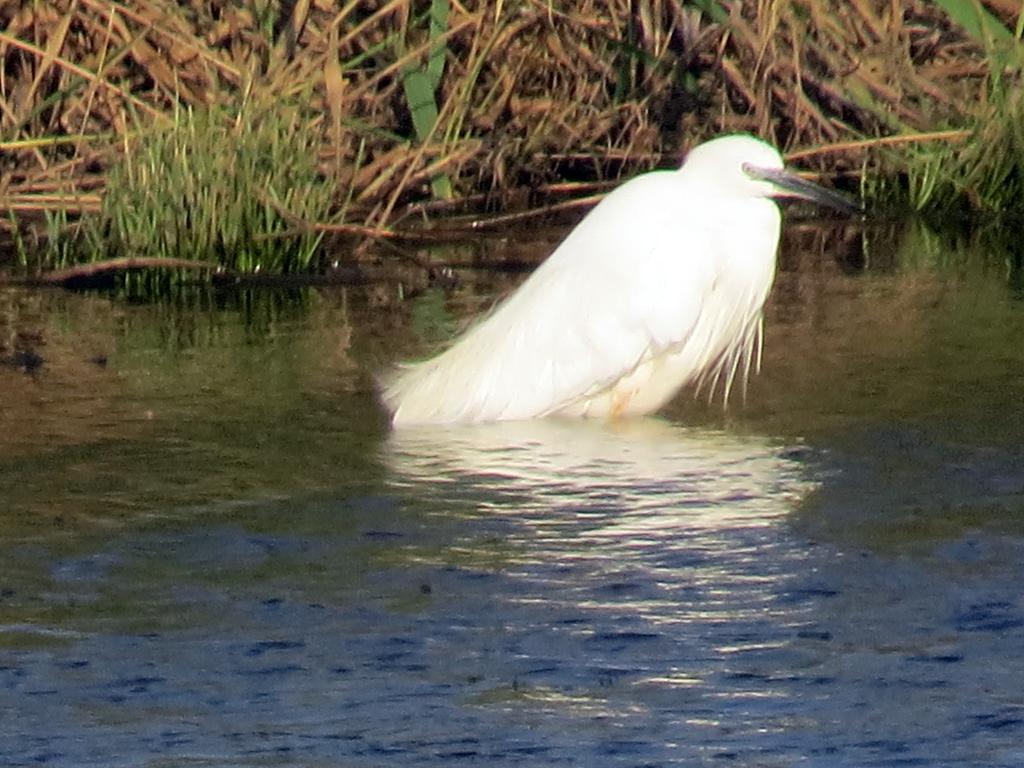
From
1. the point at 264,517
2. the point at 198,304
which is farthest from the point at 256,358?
the point at 264,517

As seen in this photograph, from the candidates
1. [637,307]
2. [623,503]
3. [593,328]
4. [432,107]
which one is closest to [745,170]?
[637,307]

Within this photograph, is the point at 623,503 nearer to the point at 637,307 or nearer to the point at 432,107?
the point at 637,307

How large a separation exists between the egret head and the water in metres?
0.54

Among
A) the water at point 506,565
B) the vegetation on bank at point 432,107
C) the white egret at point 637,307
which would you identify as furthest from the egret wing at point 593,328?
the vegetation on bank at point 432,107

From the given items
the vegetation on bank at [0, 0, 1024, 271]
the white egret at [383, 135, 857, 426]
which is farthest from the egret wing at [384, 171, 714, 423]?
the vegetation on bank at [0, 0, 1024, 271]

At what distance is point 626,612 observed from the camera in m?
3.57

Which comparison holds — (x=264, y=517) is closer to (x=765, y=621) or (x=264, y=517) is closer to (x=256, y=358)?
(x=765, y=621)

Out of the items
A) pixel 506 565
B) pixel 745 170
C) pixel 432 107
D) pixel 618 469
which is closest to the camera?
pixel 506 565

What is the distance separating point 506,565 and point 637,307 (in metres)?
1.55

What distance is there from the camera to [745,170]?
529 centimetres

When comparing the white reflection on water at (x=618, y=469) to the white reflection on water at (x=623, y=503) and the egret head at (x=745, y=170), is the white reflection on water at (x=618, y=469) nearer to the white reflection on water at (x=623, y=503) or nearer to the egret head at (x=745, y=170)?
the white reflection on water at (x=623, y=503)

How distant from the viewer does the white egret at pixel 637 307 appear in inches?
209

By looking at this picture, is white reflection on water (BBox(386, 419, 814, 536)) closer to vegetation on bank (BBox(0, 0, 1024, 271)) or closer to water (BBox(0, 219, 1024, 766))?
water (BBox(0, 219, 1024, 766))

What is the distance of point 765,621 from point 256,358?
2744 mm
